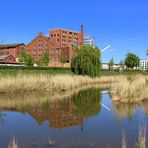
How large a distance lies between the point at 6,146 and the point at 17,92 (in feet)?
45.3

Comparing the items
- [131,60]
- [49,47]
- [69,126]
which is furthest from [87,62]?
[49,47]

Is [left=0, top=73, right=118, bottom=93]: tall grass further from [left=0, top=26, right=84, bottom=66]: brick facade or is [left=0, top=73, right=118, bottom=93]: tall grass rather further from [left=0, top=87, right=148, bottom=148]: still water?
[left=0, top=26, right=84, bottom=66]: brick facade

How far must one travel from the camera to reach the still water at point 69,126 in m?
7.13

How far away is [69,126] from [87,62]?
27395mm

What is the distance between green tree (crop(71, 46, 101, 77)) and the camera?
3581cm

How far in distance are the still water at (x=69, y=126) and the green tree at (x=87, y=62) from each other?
2203cm

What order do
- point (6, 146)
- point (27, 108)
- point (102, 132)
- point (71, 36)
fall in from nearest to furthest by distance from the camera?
point (6, 146)
point (102, 132)
point (27, 108)
point (71, 36)

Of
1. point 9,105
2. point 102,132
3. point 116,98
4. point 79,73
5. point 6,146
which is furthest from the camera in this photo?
point 79,73

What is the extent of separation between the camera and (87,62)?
36.4 m

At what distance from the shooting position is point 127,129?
8.70 meters

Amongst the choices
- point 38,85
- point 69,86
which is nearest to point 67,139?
point 38,85

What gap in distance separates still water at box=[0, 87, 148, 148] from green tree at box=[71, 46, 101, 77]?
22031 millimetres

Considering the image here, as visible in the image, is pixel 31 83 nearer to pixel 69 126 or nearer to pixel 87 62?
pixel 69 126

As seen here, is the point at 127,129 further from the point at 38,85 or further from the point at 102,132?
the point at 38,85
